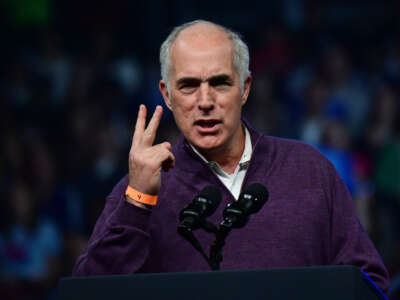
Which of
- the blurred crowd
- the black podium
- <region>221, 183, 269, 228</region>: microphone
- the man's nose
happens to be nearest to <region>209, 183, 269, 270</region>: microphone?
→ <region>221, 183, 269, 228</region>: microphone

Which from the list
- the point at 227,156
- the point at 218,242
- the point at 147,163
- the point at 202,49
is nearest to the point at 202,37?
the point at 202,49

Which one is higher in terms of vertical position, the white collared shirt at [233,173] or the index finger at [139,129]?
the index finger at [139,129]

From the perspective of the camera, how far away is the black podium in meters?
1.97

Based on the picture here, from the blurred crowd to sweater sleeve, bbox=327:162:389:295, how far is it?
1921 mm

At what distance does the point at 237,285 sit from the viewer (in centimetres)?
201

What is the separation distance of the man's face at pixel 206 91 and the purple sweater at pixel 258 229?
0.12m

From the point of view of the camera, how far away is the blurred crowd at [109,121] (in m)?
5.70

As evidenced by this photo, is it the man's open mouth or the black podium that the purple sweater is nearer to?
the man's open mouth

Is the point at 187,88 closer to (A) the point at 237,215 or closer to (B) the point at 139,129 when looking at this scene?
(B) the point at 139,129

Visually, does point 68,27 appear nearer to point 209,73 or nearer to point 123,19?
point 123,19

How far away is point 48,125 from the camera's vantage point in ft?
23.5

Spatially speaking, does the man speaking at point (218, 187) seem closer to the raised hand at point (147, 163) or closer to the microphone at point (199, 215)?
the raised hand at point (147, 163)

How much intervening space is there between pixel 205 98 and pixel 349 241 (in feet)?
2.02

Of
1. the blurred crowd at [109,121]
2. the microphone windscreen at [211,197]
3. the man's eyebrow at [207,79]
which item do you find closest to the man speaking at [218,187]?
the man's eyebrow at [207,79]
